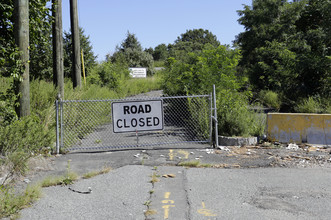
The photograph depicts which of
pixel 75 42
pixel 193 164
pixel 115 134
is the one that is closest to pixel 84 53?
pixel 75 42

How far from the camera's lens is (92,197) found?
17.6ft

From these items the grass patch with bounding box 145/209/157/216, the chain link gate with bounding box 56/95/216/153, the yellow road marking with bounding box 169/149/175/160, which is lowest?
the grass patch with bounding box 145/209/157/216

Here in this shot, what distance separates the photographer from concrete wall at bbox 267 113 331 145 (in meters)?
8.98

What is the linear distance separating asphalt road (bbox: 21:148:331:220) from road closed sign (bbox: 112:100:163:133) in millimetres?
938

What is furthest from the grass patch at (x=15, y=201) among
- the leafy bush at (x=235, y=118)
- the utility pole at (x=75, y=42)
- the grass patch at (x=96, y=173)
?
the utility pole at (x=75, y=42)

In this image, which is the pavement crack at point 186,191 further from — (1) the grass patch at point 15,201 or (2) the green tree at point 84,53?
(2) the green tree at point 84,53

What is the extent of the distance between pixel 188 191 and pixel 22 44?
5426 mm

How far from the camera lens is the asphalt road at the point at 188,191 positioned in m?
4.70

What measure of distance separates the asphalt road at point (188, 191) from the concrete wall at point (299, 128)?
1.49 m

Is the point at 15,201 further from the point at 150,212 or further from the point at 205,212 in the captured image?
the point at 205,212

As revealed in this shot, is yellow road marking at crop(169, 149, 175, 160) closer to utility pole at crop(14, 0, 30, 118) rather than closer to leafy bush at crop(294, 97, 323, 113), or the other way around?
utility pole at crop(14, 0, 30, 118)

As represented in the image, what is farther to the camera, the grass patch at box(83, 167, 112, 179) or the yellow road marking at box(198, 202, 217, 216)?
the grass patch at box(83, 167, 112, 179)

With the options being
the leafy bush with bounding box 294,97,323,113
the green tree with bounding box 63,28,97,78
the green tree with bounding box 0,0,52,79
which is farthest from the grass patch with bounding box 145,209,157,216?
the green tree with bounding box 63,28,97,78

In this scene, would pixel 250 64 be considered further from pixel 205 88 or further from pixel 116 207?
pixel 116 207
